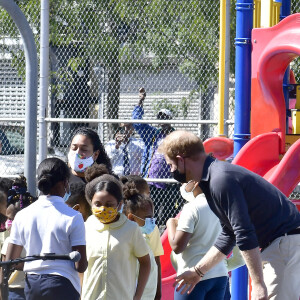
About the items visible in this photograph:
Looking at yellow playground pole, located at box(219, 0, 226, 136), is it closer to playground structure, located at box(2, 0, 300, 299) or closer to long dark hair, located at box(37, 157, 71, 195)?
playground structure, located at box(2, 0, 300, 299)

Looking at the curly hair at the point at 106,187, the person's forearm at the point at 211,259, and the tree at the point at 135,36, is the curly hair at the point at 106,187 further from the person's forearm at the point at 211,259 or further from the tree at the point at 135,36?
the tree at the point at 135,36

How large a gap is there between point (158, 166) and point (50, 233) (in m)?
4.37

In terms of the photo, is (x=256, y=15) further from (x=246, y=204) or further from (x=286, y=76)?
(x=246, y=204)

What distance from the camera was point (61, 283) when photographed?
4898 mm

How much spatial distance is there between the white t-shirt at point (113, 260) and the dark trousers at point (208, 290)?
68 centimetres

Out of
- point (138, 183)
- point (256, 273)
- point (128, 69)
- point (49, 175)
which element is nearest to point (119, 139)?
point (128, 69)

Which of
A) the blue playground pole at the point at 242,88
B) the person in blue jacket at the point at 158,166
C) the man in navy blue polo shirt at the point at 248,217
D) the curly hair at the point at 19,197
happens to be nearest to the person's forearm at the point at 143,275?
the man in navy blue polo shirt at the point at 248,217

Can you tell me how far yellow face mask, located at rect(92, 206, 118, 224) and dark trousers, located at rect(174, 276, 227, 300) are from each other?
94 cm

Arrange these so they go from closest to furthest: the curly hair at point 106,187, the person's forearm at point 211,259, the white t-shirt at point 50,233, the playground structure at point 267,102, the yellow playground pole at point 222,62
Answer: the white t-shirt at point 50,233 < the person's forearm at point 211,259 < the curly hair at point 106,187 < the playground structure at point 267,102 < the yellow playground pole at point 222,62

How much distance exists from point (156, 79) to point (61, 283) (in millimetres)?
4827

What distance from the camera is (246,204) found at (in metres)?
4.52

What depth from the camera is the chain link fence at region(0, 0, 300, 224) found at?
9078 millimetres

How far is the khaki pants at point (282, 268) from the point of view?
479 centimetres

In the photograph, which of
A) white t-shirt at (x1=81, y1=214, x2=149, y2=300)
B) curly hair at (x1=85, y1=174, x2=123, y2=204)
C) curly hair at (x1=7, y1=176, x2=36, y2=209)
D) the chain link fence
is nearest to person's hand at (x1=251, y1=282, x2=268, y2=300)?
white t-shirt at (x1=81, y1=214, x2=149, y2=300)
